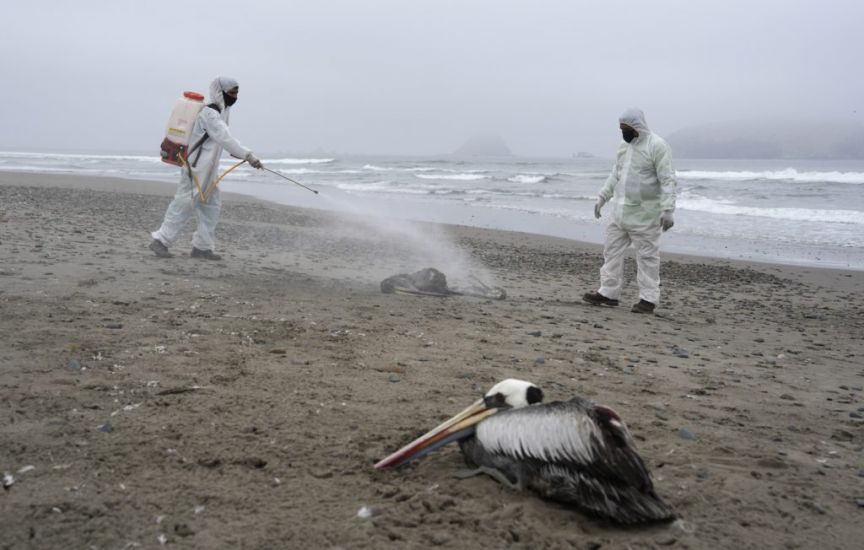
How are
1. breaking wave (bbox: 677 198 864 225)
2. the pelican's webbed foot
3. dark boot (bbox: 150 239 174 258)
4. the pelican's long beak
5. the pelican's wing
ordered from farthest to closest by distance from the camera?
breaking wave (bbox: 677 198 864 225) < dark boot (bbox: 150 239 174 258) < the pelican's long beak < the pelican's webbed foot < the pelican's wing

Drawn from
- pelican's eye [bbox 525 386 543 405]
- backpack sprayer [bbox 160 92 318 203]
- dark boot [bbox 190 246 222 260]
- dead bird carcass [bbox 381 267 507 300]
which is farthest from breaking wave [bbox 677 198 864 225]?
pelican's eye [bbox 525 386 543 405]

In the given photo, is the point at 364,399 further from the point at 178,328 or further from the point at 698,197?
the point at 698,197

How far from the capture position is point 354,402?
465 cm

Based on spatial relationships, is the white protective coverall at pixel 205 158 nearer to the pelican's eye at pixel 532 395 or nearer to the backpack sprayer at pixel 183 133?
the backpack sprayer at pixel 183 133

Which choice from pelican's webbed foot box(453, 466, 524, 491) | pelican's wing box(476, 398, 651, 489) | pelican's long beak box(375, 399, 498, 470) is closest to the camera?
pelican's wing box(476, 398, 651, 489)

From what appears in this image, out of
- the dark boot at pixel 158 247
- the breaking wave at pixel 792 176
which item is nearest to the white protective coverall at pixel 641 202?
the dark boot at pixel 158 247

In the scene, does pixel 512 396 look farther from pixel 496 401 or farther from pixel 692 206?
pixel 692 206

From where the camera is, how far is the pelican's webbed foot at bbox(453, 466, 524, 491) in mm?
3473

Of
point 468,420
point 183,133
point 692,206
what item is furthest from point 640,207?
point 692,206

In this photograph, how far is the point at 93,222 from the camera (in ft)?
43.8

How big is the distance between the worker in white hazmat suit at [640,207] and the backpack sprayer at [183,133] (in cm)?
403

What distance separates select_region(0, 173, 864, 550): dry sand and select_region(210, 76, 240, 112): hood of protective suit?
2.25 meters

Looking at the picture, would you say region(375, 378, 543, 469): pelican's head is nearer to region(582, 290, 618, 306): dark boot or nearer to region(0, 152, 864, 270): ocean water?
region(582, 290, 618, 306): dark boot

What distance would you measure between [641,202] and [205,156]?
580cm
